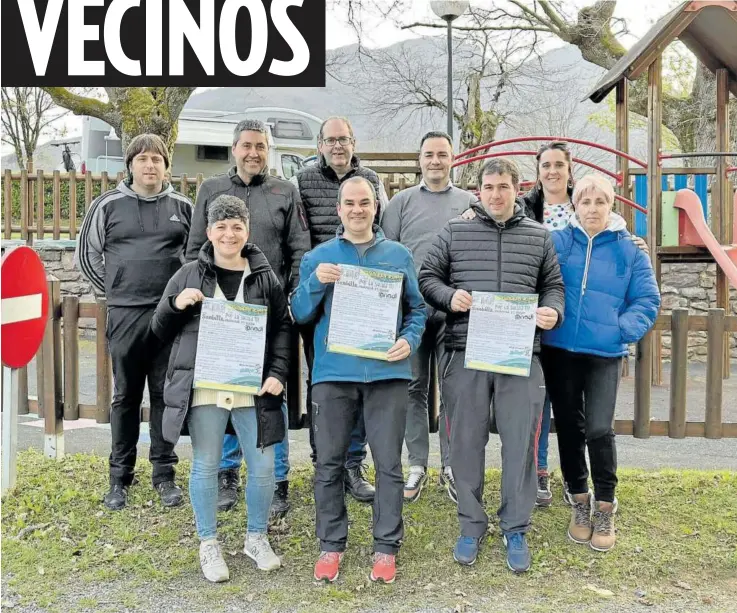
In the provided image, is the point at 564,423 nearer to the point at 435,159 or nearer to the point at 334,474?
the point at 334,474

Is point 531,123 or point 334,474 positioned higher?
point 531,123

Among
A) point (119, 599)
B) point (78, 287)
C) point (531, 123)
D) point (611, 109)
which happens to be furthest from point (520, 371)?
point (531, 123)

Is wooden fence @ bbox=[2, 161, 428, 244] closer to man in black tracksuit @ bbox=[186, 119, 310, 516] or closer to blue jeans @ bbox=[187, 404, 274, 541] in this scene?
man in black tracksuit @ bbox=[186, 119, 310, 516]

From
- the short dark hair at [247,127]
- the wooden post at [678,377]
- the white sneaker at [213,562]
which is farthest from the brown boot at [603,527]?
the short dark hair at [247,127]

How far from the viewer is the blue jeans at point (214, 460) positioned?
3.89m

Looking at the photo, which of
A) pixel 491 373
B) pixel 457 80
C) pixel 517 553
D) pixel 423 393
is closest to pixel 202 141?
pixel 457 80

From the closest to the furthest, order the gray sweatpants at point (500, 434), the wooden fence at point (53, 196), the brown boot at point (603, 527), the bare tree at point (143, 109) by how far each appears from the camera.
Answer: the gray sweatpants at point (500, 434)
the brown boot at point (603, 527)
the wooden fence at point (53, 196)
the bare tree at point (143, 109)

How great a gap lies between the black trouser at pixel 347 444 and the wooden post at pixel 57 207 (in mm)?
12173

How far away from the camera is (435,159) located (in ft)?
15.3

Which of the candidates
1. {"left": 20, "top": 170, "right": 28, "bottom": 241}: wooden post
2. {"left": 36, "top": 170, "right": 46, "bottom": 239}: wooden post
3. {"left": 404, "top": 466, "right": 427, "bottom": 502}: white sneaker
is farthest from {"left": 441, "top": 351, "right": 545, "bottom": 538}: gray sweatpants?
{"left": 20, "top": 170, "right": 28, "bottom": 241}: wooden post

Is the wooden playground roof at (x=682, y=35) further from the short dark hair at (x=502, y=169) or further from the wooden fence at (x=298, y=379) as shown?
the short dark hair at (x=502, y=169)

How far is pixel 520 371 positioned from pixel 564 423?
0.54 m

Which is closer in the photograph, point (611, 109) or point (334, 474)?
point (334, 474)

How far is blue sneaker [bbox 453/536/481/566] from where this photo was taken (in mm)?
4098
